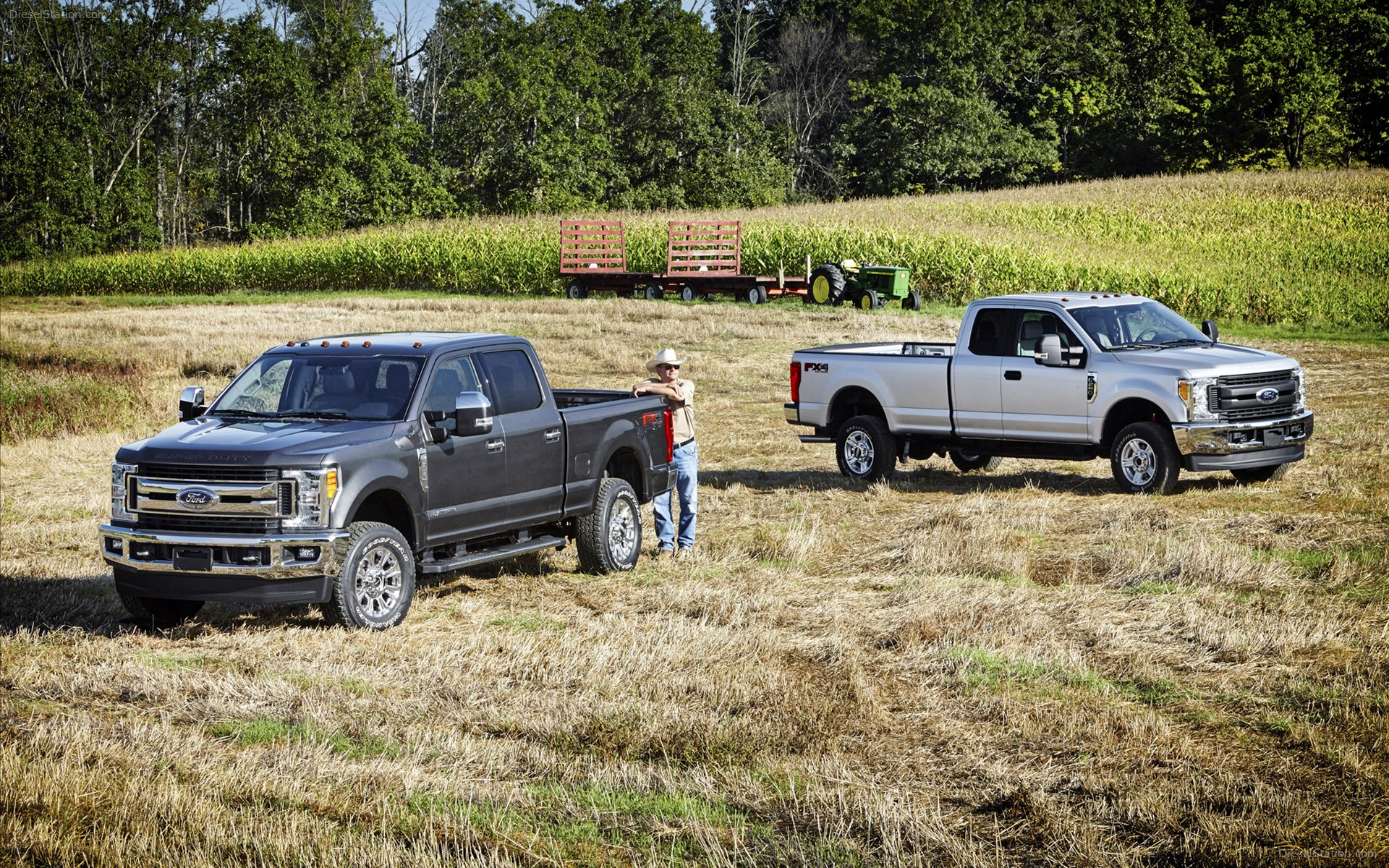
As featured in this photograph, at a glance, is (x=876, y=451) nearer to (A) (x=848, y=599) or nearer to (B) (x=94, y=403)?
(A) (x=848, y=599)

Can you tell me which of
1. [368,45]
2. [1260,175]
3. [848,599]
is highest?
→ [368,45]

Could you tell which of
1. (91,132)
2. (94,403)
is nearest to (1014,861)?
(94,403)

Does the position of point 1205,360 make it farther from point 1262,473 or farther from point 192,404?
point 192,404

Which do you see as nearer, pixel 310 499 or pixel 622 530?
pixel 310 499

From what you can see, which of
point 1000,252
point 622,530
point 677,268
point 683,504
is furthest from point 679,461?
point 677,268

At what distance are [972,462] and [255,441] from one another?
10453mm

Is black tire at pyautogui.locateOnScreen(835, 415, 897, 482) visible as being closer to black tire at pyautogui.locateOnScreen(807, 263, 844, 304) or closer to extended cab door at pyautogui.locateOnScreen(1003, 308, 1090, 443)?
extended cab door at pyautogui.locateOnScreen(1003, 308, 1090, 443)

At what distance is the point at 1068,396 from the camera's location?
15.9 metres

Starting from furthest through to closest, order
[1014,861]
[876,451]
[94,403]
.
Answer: [94,403] → [876,451] → [1014,861]

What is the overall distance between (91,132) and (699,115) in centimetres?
3213

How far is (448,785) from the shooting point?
6.60 meters

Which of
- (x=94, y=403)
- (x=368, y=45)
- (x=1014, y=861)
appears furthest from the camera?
(x=368, y=45)

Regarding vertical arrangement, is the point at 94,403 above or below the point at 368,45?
below

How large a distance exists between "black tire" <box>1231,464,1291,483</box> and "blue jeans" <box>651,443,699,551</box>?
6.15 m
